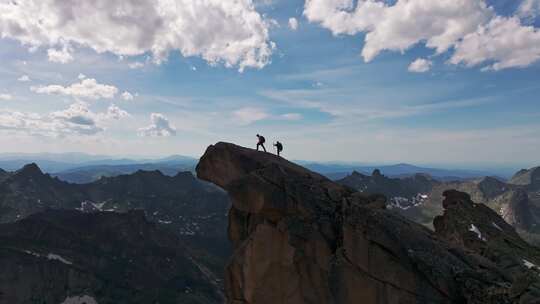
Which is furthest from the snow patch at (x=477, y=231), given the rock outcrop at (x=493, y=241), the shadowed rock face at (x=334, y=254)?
the shadowed rock face at (x=334, y=254)

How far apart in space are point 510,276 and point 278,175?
24.9 m

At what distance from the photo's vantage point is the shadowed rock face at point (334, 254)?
38188mm

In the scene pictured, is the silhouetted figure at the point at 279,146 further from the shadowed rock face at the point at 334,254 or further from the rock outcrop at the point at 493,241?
the rock outcrop at the point at 493,241

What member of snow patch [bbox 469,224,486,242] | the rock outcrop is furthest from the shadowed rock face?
snow patch [bbox 469,224,486,242]

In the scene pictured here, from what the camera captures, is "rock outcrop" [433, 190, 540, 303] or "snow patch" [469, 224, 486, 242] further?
"snow patch" [469, 224, 486, 242]

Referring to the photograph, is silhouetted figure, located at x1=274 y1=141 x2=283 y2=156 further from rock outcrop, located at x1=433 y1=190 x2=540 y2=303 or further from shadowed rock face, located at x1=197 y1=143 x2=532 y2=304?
rock outcrop, located at x1=433 y1=190 x2=540 y2=303

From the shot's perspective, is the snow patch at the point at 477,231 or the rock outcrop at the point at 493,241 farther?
the snow patch at the point at 477,231

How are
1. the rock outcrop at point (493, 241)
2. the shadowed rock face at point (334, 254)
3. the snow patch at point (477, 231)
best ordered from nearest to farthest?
the rock outcrop at point (493, 241)
the shadowed rock face at point (334, 254)
the snow patch at point (477, 231)

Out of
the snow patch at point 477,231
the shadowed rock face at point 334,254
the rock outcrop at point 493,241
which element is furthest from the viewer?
the snow patch at point 477,231

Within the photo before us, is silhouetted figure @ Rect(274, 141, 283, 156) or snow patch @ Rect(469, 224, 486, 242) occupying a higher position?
silhouetted figure @ Rect(274, 141, 283, 156)

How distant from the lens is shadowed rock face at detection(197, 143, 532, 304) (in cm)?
3819

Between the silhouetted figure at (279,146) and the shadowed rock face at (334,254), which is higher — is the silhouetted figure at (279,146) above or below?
above

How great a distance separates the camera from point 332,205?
153ft

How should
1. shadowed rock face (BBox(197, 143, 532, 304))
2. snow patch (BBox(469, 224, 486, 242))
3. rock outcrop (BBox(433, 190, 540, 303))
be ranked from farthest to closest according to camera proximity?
snow patch (BBox(469, 224, 486, 242)) → shadowed rock face (BBox(197, 143, 532, 304)) → rock outcrop (BBox(433, 190, 540, 303))
